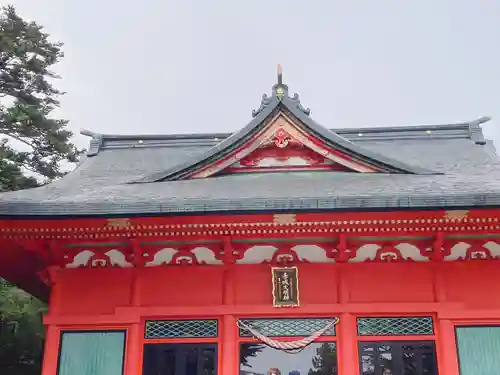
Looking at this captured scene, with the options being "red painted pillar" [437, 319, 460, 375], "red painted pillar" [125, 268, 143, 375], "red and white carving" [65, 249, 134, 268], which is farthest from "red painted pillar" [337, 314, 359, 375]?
"red and white carving" [65, 249, 134, 268]

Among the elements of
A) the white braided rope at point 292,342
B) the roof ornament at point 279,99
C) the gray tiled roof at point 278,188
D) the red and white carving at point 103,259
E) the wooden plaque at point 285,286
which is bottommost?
the white braided rope at point 292,342

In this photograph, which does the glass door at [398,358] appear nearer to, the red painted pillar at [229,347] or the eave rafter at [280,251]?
the eave rafter at [280,251]

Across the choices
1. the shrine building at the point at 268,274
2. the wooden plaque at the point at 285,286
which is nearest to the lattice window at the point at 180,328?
the shrine building at the point at 268,274

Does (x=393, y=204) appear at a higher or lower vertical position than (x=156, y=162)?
lower

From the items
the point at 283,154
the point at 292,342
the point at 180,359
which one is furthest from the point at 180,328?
the point at 283,154

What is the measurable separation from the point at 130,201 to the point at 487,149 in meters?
7.80

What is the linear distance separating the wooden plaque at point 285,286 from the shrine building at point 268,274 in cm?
2

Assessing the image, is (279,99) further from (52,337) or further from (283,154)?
(52,337)

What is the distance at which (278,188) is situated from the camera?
774 centimetres

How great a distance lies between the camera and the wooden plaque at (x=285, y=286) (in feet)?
24.5

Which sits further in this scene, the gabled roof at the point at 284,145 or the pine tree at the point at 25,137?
the pine tree at the point at 25,137

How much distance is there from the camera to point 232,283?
25.2 feet

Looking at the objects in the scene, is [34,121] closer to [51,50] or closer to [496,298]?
[51,50]

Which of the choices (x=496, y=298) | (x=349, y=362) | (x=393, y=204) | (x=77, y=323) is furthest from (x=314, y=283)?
(x=77, y=323)
